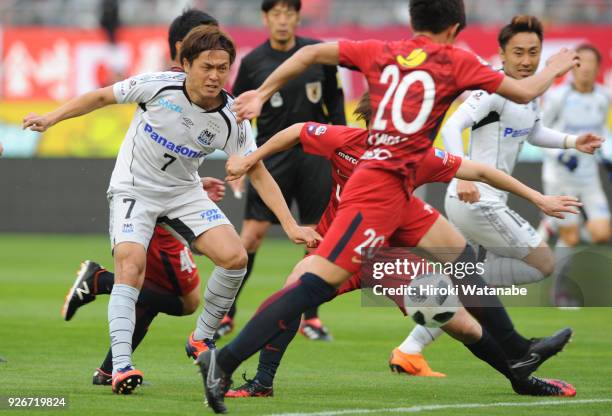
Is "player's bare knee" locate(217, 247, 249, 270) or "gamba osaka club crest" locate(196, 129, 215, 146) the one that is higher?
"gamba osaka club crest" locate(196, 129, 215, 146)

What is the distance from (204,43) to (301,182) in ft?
12.4

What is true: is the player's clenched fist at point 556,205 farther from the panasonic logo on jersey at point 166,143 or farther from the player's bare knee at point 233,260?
the panasonic logo on jersey at point 166,143

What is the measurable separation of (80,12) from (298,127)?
1768 cm

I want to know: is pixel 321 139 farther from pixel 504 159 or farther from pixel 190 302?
pixel 504 159

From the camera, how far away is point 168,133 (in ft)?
23.9

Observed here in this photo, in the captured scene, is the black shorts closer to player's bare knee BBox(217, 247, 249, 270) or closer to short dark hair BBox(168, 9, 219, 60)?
short dark hair BBox(168, 9, 219, 60)

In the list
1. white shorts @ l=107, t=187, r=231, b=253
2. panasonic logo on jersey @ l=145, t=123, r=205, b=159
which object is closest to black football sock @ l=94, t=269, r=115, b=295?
white shorts @ l=107, t=187, r=231, b=253

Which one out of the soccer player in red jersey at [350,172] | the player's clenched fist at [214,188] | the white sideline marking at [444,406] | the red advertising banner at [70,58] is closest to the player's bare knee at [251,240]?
the player's clenched fist at [214,188]

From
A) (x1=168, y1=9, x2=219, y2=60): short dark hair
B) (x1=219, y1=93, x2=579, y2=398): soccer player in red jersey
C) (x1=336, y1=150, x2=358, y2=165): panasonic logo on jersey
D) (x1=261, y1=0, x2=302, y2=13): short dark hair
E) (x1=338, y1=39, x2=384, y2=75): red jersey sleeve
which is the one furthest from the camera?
(x1=261, y1=0, x2=302, y2=13): short dark hair

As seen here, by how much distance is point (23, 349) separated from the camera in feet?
29.7

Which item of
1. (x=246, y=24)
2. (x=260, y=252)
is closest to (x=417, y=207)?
(x=260, y=252)

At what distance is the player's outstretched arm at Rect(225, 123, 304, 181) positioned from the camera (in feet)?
21.5

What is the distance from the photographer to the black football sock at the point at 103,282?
7.83 meters
